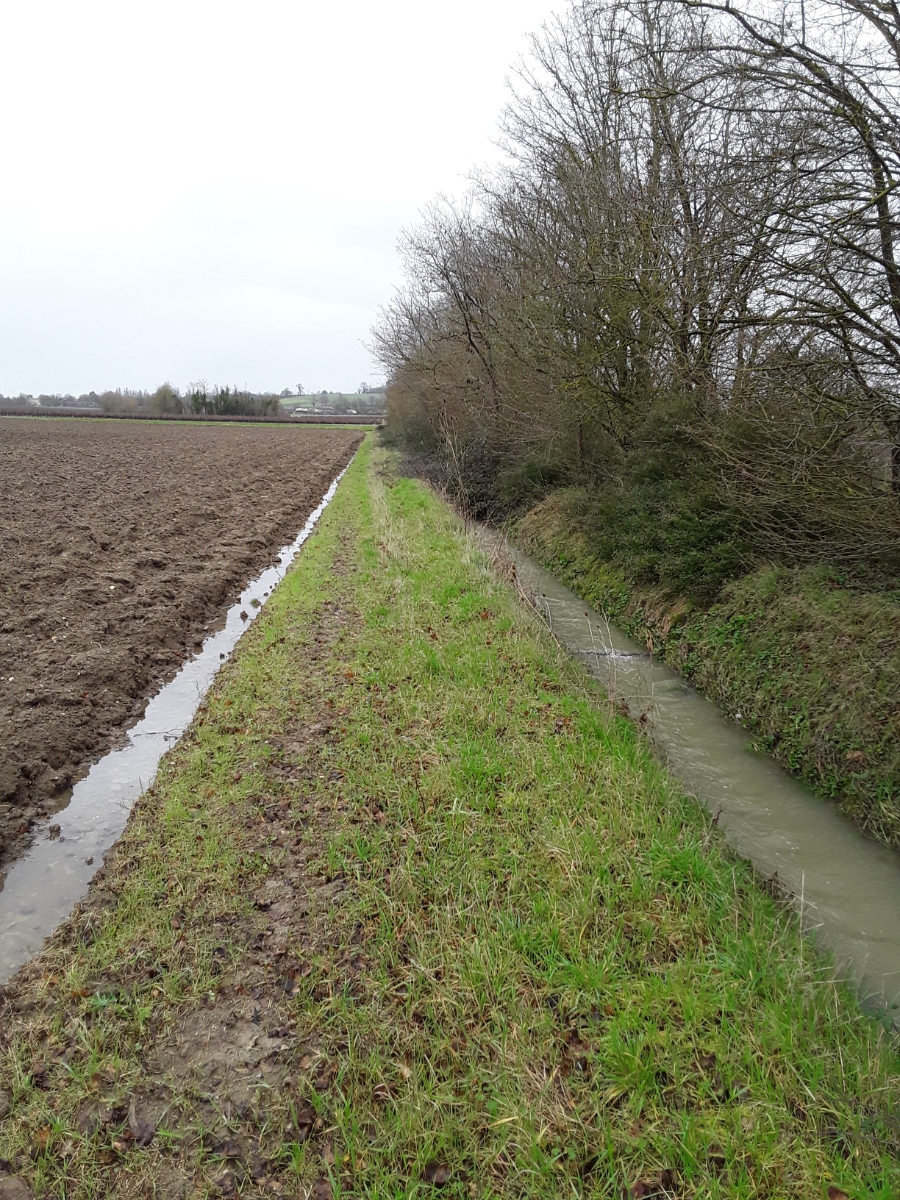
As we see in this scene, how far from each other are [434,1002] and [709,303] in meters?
9.56

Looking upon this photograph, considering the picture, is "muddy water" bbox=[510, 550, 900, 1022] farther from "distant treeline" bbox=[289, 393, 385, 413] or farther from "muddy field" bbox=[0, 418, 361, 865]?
"distant treeline" bbox=[289, 393, 385, 413]

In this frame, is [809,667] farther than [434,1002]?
Yes

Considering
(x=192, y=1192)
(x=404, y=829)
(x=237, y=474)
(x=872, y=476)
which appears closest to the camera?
(x=192, y=1192)

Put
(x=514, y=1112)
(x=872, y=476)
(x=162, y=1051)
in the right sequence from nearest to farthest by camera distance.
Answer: (x=514, y=1112) → (x=162, y=1051) → (x=872, y=476)

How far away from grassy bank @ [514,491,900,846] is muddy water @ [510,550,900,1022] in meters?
0.21

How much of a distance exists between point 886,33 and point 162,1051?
31.7ft

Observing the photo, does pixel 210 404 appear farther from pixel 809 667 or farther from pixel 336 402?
pixel 809 667

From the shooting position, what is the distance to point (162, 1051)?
136 inches

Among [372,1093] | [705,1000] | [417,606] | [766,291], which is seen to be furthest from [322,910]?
[766,291]

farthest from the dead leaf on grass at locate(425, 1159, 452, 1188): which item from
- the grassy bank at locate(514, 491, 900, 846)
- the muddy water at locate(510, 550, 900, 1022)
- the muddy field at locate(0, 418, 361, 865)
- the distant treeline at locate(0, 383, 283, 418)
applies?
the distant treeline at locate(0, 383, 283, 418)

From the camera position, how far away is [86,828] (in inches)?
216

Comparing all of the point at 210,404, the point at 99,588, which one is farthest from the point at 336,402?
the point at 99,588

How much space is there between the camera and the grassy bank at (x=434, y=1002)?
289 cm

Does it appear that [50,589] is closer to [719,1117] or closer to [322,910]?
[322,910]
